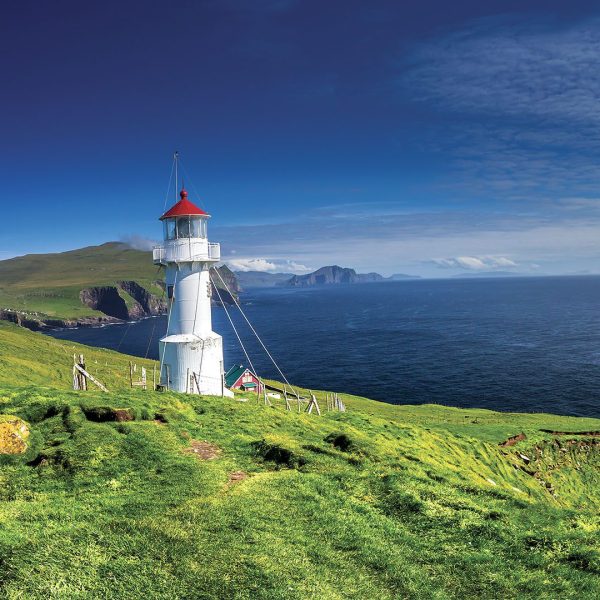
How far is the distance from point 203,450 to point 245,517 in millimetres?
5734


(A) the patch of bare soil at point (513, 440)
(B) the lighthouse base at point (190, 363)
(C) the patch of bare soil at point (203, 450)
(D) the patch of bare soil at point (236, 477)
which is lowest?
(A) the patch of bare soil at point (513, 440)

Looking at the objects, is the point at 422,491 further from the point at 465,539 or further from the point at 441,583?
the point at 441,583

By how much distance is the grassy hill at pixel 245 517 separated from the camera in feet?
32.0

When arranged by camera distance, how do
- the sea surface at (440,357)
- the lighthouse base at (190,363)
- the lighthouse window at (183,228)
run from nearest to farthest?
1. the lighthouse base at (190,363)
2. the lighthouse window at (183,228)
3. the sea surface at (440,357)

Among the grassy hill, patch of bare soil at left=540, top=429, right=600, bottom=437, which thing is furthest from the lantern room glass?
patch of bare soil at left=540, top=429, right=600, bottom=437

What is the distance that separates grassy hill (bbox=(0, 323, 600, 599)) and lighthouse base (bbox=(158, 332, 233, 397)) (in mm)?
7464

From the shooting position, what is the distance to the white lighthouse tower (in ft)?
98.7

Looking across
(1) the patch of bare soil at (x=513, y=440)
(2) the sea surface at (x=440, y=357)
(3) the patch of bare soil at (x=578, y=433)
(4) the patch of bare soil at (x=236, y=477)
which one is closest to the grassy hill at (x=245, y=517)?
(4) the patch of bare soil at (x=236, y=477)

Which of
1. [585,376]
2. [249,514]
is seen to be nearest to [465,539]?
[249,514]

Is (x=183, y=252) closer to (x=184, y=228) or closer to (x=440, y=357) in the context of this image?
(x=184, y=228)

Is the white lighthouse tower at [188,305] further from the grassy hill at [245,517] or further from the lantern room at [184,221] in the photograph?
the grassy hill at [245,517]

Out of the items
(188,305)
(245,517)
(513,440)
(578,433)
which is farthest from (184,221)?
(578,433)

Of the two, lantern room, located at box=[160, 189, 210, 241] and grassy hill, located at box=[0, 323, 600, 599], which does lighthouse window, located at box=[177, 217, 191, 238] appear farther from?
grassy hill, located at box=[0, 323, 600, 599]

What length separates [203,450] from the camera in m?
17.5
